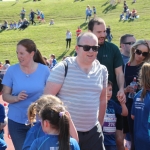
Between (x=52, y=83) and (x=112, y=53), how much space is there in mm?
1598

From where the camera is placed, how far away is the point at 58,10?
48.7 meters

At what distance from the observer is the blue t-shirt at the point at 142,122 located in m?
4.89

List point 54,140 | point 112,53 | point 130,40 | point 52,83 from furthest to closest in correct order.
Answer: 1. point 130,40
2. point 112,53
3. point 52,83
4. point 54,140

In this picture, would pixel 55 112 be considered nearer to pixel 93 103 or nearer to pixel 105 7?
pixel 93 103

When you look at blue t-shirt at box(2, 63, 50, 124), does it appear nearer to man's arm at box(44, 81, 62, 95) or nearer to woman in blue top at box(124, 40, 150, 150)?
man's arm at box(44, 81, 62, 95)

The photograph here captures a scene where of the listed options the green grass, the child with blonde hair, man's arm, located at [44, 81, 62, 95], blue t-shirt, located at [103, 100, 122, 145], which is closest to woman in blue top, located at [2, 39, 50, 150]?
man's arm, located at [44, 81, 62, 95]

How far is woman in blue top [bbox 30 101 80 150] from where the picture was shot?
338 centimetres

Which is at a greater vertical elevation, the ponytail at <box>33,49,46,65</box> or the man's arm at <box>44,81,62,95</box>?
the ponytail at <box>33,49,46,65</box>

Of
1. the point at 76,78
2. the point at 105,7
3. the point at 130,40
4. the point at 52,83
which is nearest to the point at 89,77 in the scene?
the point at 76,78

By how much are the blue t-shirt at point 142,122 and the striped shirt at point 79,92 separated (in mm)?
756

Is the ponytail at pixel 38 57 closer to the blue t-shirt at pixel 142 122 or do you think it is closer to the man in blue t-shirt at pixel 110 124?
the man in blue t-shirt at pixel 110 124

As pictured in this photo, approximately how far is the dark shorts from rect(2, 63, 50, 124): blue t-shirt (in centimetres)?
93

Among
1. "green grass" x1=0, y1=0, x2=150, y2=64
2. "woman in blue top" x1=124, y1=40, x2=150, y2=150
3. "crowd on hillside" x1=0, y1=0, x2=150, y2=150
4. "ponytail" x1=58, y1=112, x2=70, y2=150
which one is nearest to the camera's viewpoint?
"ponytail" x1=58, y1=112, x2=70, y2=150

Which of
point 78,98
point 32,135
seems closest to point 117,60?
point 78,98
